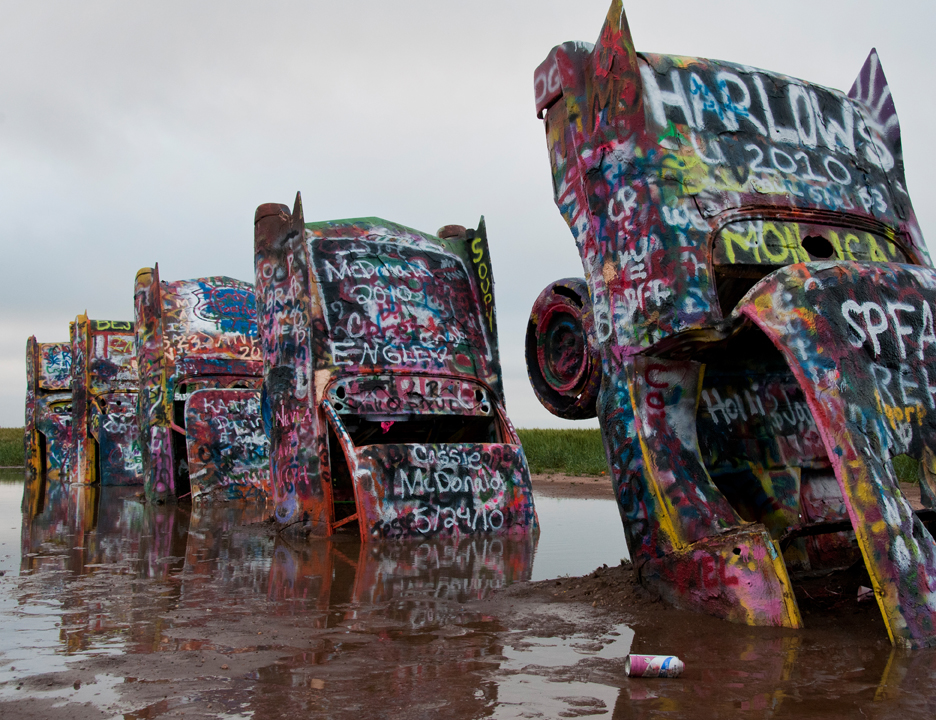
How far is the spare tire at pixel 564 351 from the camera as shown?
6.09 metres

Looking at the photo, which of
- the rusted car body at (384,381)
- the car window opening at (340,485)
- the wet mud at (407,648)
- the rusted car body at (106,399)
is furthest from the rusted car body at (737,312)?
the rusted car body at (106,399)

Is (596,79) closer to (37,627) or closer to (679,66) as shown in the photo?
(679,66)

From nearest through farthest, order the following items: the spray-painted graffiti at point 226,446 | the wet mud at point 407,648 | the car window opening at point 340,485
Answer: the wet mud at point 407,648 → the car window opening at point 340,485 → the spray-painted graffiti at point 226,446

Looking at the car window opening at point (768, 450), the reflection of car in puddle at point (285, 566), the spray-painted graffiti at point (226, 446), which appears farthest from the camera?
the spray-painted graffiti at point (226, 446)

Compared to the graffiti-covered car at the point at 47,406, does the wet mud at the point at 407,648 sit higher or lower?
lower

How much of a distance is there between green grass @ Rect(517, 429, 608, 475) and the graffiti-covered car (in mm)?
11304

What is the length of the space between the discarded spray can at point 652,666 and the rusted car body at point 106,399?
17.2 meters

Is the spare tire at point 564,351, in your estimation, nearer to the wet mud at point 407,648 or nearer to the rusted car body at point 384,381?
the wet mud at point 407,648

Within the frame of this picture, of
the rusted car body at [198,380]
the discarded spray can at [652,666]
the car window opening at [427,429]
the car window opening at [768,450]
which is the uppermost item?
the rusted car body at [198,380]

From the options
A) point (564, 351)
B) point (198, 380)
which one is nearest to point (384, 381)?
point (564, 351)

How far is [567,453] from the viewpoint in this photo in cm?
2092

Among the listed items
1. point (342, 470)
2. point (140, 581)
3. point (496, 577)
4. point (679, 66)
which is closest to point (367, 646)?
point (496, 577)

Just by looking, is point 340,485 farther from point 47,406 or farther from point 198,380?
point 47,406

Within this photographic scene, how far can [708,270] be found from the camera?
517 centimetres
